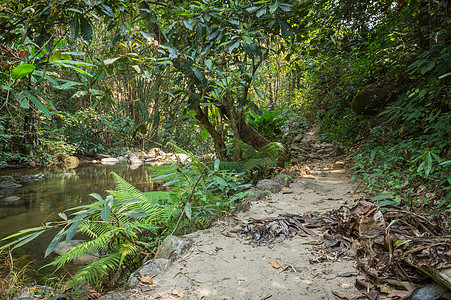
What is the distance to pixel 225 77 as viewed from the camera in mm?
3094

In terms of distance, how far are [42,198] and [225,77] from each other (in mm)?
4771

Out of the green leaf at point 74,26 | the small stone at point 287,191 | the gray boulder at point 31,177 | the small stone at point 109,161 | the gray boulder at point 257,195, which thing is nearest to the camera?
the green leaf at point 74,26

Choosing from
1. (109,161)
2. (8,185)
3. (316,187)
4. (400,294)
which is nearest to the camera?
(400,294)

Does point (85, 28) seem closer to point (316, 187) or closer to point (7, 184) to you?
point (316, 187)

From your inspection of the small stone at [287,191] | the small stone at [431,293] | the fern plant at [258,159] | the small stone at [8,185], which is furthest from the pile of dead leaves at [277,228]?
the small stone at [8,185]

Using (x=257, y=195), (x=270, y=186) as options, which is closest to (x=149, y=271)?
(x=257, y=195)

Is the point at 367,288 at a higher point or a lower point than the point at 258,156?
lower

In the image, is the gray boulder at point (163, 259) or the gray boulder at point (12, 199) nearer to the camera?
the gray boulder at point (163, 259)

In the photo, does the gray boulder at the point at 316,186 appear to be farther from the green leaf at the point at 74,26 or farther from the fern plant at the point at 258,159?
the green leaf at the point at 74,26

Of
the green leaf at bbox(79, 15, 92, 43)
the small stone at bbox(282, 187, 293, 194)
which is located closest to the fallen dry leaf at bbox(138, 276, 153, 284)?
the green leaf at bbox(79, 15, 92, 43)

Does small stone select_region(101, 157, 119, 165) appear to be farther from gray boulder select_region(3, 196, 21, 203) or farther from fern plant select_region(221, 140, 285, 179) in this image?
fern plant select_region(221, 140, 285, 179)

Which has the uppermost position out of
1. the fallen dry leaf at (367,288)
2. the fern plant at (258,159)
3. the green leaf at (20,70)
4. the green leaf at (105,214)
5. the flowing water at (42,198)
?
the green leaf at (20,70)

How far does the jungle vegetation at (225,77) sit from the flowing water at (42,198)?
0.77 meters

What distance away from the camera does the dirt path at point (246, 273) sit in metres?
1.34
